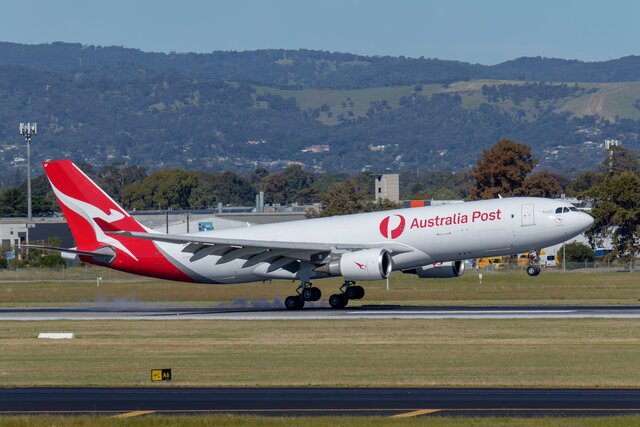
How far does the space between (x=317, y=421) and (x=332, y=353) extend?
43.2ft

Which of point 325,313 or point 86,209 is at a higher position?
point 86,209

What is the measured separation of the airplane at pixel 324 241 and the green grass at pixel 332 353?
5204 mm

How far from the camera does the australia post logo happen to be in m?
51.4

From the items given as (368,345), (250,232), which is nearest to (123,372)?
(368,345)

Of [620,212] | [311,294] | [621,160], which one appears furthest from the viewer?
[621,160]

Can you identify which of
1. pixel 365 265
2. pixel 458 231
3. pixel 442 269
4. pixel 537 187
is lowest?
pixel 442 269

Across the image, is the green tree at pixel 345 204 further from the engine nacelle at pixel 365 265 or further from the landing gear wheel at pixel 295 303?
the engine nacelle at pixel 365 265

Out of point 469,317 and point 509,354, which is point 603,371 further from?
point 469,317

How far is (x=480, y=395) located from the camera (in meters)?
25.8

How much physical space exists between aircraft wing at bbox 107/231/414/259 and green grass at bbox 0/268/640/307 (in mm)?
5982

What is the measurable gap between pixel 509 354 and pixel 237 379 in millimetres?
8765

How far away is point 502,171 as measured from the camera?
12319cm

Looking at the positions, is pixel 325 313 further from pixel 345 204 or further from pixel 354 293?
pixel 345 204

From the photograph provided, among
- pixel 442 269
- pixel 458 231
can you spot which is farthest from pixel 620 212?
pixel 458 231
